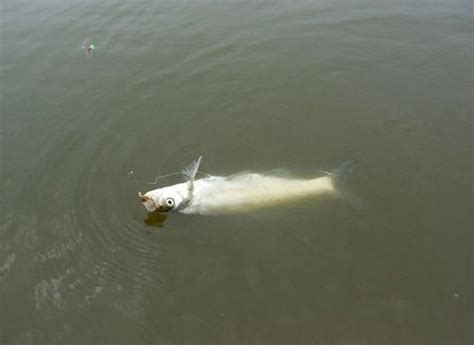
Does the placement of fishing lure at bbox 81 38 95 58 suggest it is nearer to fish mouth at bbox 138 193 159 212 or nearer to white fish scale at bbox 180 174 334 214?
white fish scale at bbox 180 174 334 214

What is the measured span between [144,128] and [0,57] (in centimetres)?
645

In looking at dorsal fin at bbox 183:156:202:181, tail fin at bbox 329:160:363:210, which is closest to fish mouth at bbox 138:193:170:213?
dorsal fin at bbox 183:156:202:181

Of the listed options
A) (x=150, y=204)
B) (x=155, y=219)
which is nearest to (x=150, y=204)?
(x=150, y=204)

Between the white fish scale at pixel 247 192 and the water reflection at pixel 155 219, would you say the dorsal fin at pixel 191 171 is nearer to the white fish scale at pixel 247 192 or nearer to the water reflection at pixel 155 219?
the white fish scale at pixel 247 192

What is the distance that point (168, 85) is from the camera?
419 inches

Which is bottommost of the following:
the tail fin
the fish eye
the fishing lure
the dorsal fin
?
the tail fin

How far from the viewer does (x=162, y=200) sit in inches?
277

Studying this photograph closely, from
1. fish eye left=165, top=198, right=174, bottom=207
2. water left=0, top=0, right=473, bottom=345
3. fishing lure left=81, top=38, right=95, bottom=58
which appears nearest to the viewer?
water left=0, top=0, right=473, bottom=345

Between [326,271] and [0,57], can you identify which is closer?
[326,271]

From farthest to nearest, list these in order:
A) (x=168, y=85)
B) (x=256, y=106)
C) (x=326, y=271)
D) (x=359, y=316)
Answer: (x=168, y=85)
(x=256, y=106)
(x=326, y=271)
(x=359, y=316)

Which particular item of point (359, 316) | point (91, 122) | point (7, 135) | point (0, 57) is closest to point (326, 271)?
point (359, 316)

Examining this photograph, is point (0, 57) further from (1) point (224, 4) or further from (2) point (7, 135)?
(1) point (224, 4)

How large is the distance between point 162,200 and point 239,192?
150 cm

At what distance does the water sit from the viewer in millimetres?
6102
